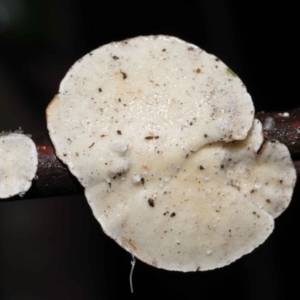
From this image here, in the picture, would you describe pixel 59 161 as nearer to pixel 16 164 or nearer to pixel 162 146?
pixel 16 164

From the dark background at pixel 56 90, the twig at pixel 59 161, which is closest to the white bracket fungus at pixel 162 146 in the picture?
the twig at pixel 59 161

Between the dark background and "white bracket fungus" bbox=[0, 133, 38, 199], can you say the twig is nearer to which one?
"white bracket fungus" bbox=[0, 133, 38, 199]

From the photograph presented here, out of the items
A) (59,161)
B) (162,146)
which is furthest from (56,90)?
(162,146)

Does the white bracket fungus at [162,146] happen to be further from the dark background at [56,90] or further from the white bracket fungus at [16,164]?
the dark background at [56,90]

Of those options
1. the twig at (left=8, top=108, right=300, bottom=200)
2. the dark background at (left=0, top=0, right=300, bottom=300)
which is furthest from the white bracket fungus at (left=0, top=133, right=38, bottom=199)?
the dark background at (left=0, top=0, right=300, bottom=300)

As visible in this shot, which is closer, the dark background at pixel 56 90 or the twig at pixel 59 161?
the twig at pixel 59 161

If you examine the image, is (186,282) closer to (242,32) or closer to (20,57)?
(242,32)

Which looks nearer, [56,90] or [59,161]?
[59,161]

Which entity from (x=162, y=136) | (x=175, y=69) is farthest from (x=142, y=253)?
(x=175, y=69)
